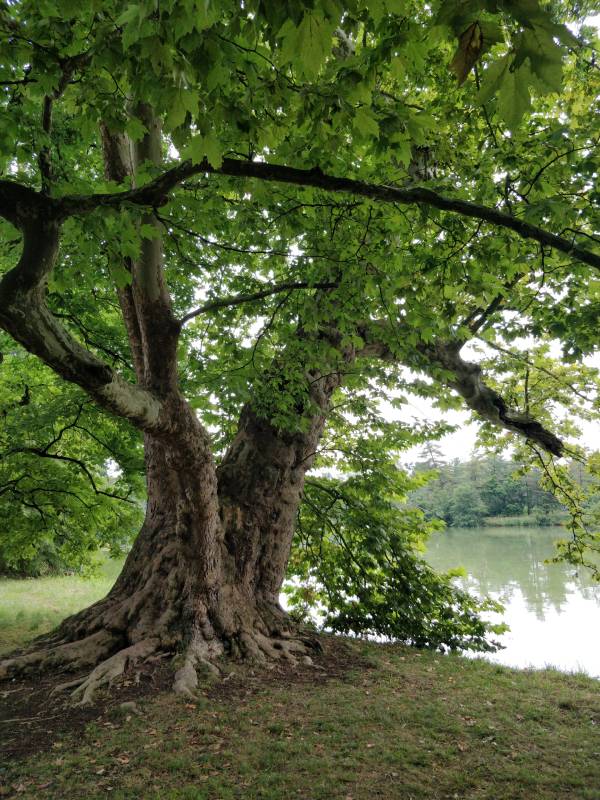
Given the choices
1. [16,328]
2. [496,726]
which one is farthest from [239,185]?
[496,726]

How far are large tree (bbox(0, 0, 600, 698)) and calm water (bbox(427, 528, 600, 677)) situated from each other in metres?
4.97

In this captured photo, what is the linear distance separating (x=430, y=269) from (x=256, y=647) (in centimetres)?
461

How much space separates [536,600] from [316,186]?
1660 centimetres

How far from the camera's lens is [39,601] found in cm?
1377

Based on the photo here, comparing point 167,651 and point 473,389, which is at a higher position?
point 473,389

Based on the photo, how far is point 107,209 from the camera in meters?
2.98

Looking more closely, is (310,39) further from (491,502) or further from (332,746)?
(491,502)

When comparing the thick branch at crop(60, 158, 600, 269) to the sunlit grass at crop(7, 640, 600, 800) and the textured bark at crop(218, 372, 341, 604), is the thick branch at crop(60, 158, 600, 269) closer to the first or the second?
the sunlit grass at crop(7, 640, 600, 800)

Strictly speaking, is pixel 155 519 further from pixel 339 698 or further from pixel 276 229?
pixel 276 229

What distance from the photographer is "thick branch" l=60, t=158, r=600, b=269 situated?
2.88 m

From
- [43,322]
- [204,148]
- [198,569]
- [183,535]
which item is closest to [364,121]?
[204,148]

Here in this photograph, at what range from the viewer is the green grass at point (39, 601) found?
9.01 metres

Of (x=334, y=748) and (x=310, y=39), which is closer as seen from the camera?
(x=310, y=39)

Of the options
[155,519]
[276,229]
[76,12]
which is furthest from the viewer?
[155,519]
